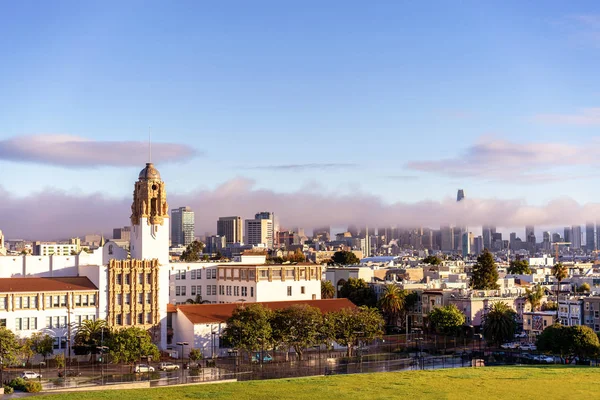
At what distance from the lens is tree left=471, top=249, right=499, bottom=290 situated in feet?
509

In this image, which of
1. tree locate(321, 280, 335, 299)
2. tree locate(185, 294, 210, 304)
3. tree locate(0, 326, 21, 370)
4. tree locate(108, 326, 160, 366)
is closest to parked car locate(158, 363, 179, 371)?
tree locate(108, 326, 160, 366)

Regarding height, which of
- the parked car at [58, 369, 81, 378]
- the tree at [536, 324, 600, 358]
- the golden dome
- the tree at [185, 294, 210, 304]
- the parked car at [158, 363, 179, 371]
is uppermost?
the golden dome

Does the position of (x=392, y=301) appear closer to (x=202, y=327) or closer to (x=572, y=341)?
(x=202, y=327)

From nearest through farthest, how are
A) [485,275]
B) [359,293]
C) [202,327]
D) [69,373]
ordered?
[69,373], [202,327], [359,293], [485,275]

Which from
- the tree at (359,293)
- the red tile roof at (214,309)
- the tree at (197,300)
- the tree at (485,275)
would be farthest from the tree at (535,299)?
the tree at (197,300)

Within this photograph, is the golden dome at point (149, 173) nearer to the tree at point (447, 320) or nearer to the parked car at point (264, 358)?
the parked car at point (264, 358)

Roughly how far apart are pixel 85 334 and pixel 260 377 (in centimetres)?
2140

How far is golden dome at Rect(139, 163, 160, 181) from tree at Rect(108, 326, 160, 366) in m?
23.1

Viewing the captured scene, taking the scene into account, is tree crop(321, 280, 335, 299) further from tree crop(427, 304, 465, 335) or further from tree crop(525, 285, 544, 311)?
tree crop(525, 285, 544, 311)

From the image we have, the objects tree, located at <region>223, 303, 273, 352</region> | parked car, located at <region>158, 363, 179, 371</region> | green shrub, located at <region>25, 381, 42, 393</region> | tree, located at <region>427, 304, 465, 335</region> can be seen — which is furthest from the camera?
tree, located at <region>427, 304, 465, 335</region>

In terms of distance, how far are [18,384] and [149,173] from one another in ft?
133

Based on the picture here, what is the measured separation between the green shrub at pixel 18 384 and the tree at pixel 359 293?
241 ft

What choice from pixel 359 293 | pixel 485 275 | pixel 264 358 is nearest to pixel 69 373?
pixel 264 358

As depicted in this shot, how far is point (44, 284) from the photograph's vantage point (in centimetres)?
9862
